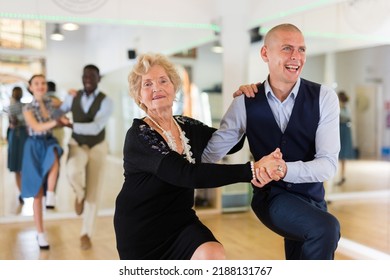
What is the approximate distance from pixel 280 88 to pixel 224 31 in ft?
5.30

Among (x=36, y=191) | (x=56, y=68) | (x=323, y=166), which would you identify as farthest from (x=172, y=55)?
(x=323, y=166)

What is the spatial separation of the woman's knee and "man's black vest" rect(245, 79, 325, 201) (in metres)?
0.35

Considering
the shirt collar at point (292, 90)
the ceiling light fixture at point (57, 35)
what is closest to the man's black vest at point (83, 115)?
the ceiling light fixture at point (57, 35)

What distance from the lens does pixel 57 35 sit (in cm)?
355

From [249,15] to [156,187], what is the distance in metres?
1.74

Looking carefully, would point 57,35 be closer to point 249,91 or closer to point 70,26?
point 70,26

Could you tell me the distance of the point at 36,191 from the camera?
129 inches

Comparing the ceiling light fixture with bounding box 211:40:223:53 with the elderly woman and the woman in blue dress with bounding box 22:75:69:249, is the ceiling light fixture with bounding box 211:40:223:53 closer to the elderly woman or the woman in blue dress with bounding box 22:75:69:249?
the woman in blue dress with bounding box 22:75:69:249

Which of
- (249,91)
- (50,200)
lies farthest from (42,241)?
(249,91)

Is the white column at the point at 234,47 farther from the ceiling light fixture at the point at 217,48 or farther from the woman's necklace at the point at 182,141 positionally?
the woman's necklace at the point at 182,141

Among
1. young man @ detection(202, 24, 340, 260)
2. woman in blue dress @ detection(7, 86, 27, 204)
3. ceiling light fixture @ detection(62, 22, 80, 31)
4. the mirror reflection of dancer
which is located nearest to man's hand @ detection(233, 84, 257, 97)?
young man @ detection(202, 24, 340, 260)

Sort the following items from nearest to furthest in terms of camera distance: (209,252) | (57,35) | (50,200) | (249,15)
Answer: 1. (209,252)
2. (249,15)
3. (50,200)
4. (57,35)

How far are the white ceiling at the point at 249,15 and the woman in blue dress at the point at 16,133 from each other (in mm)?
621
